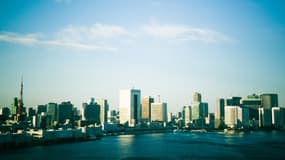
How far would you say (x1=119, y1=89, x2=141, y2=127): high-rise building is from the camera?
636ft

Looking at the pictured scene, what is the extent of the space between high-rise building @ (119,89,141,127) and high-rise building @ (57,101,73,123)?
106 feet

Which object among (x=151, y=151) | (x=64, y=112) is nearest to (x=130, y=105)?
(x=64, y=112)

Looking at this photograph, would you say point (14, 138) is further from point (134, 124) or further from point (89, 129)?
point (134, 124)

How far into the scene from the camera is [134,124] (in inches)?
7421

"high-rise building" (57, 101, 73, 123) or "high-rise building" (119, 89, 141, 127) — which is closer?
"high-rise building" (57, 101, 73, 123)

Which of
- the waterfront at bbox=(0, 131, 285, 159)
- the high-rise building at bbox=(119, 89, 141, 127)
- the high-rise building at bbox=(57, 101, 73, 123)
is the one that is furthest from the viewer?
the high-rise building at bbox=(119, 89, 141, 127)

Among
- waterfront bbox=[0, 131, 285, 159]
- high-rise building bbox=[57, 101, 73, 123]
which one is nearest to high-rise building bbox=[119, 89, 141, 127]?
high-rise building bbox=[57, 101, 73, 123]

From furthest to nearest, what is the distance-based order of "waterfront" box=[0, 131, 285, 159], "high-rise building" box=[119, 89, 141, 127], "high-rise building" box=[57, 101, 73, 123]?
"high-rise building" box=[119, 89, 141, 127]
"high-rise building" box=[57, 101, 73, 123]
"waterfront" box=[0, 131, 285, 159]

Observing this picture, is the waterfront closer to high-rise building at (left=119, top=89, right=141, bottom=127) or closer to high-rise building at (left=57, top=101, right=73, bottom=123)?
high-rise building at (left=57, top=101, right=73, bottom=123)

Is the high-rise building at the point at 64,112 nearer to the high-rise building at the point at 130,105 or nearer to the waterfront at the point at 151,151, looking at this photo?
the high-rise building at the point at 130,105

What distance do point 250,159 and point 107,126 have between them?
359 feet

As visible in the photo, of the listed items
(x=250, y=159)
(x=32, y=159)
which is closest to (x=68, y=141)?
(x=32, y=159)

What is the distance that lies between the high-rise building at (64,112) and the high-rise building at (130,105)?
3237 centimetres

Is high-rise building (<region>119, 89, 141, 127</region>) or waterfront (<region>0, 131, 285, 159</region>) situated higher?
high-rise building (<region>119, 89, 141, 127</region>)
